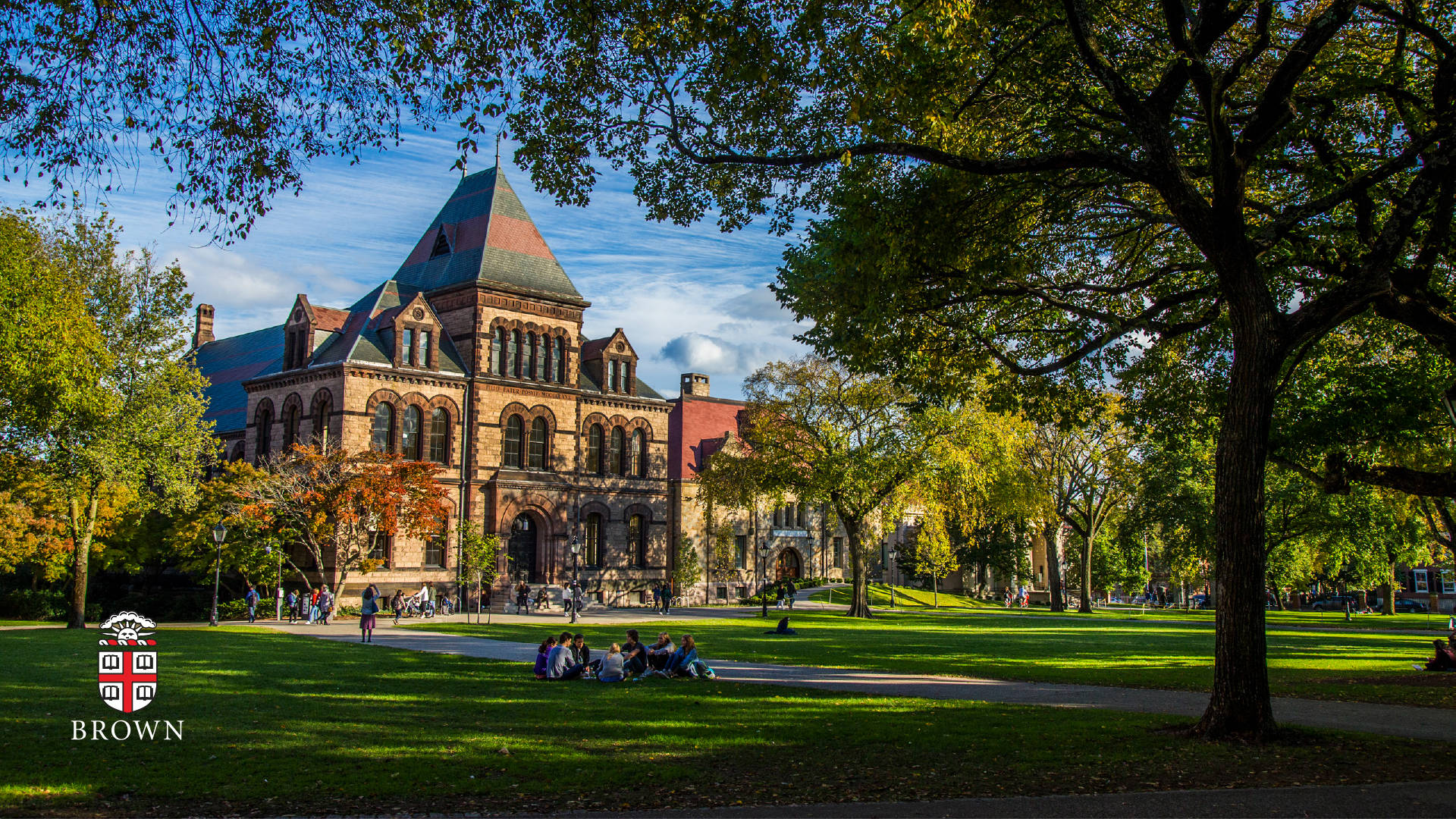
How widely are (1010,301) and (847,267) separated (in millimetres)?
3763

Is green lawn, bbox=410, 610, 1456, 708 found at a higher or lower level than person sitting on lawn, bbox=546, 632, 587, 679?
lower

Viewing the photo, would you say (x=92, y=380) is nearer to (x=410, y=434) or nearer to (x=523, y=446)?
(x=410, y=434)

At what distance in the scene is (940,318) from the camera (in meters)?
16.6

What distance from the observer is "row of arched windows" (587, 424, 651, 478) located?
5431 centimetres

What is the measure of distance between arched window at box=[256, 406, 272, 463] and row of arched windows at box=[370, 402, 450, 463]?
6497 millimetres

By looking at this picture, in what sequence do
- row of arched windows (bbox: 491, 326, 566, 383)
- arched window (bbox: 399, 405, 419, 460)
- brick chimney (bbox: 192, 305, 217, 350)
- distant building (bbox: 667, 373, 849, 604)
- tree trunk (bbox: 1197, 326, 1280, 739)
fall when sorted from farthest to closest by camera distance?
brick chimney (bbox: 192, 305, 217, 350) → distant building (bbox: 667, 373, 849, 604) → row of arched windows (bbox: 491, 326, 566, 383) → arched window (bbox: 399, 405, 419, 460) → tree trunk (bbox: 1197, 326, 1280, 739)

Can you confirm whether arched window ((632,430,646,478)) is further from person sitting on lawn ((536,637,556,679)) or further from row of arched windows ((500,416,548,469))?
person sitting on lawn ((536,637,556,679))

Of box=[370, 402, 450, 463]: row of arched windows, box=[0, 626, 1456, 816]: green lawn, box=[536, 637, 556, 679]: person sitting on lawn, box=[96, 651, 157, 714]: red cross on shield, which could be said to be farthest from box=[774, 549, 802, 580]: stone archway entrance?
box=[0, 626, 1456, 816]: green lawn

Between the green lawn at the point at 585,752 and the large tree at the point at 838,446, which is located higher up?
the large tree at the point at 838,446

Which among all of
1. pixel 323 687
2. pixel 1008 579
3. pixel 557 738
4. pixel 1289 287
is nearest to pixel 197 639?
pixel 323 687

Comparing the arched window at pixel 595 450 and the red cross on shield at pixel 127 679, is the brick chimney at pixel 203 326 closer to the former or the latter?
the arched window at pixel 595 450

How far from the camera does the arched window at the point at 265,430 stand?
158ft

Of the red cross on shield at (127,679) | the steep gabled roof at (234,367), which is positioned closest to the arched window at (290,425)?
the steep gabled roof at (234,367)

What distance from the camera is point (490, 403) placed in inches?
1944
